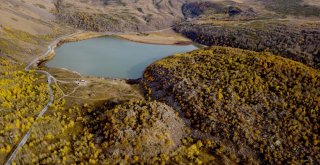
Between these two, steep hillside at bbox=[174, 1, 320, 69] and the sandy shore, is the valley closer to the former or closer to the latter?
steep hillside at bbox=[174, 1, 320, 69]

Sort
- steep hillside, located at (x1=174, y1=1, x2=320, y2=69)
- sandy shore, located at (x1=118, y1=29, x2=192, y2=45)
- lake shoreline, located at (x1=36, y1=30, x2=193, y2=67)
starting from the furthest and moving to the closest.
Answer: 1. sandy shore, located at (x1=118, y1=29, x2=192, y2=45)
2. lake shoreline, located at (x1=36, y1=30, x2=193, y2=67)
3. steep hillside, located at (x1=174, y1=1, x2=320, y2=69)

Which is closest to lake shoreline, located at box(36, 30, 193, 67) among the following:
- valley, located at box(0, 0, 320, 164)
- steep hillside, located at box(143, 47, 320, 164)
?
valley, located at box(0, 0, 320, 164)

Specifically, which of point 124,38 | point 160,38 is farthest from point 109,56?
point 160,38

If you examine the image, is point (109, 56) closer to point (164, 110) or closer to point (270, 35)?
point (164, 110)

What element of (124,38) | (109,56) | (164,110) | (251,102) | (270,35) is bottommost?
(164,110)

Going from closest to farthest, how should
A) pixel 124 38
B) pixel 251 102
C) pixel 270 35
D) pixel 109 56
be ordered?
pixel 251 102, pixel 109 56, pixel 270 35, pixel 124 38

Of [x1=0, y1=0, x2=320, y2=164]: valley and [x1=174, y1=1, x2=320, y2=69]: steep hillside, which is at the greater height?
[x1=174, y1=1, x2=320, y2=69]: steep hillside
